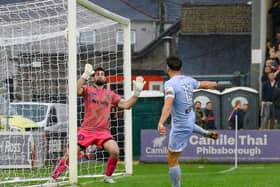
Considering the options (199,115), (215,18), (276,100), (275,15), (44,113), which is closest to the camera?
(44,113)

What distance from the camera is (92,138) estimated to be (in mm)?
15406

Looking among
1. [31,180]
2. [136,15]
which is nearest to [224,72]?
[136,15]

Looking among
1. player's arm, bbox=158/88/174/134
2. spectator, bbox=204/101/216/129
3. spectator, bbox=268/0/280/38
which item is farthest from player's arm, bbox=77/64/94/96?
spectator, bbox=268/0/280/38

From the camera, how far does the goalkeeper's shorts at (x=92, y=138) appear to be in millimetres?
15383

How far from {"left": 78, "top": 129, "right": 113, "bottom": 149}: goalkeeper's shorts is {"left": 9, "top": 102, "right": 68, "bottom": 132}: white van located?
3.71 meters

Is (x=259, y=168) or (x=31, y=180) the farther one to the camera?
(x=259, y=168)

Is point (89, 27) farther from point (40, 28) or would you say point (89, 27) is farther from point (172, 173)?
point (172, 173)

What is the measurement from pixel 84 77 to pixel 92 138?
1065mm

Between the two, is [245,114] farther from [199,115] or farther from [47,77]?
[47,77]

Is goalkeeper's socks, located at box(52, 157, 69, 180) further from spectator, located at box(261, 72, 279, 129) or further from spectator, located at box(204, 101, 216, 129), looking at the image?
spectator, located at box(261, 72, 279, 129)

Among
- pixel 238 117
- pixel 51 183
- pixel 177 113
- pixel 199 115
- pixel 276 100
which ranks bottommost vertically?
pixel 51 183

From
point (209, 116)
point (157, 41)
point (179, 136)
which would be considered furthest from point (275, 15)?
point (157, 41)

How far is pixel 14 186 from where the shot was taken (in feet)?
52.0

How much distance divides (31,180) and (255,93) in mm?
13544
